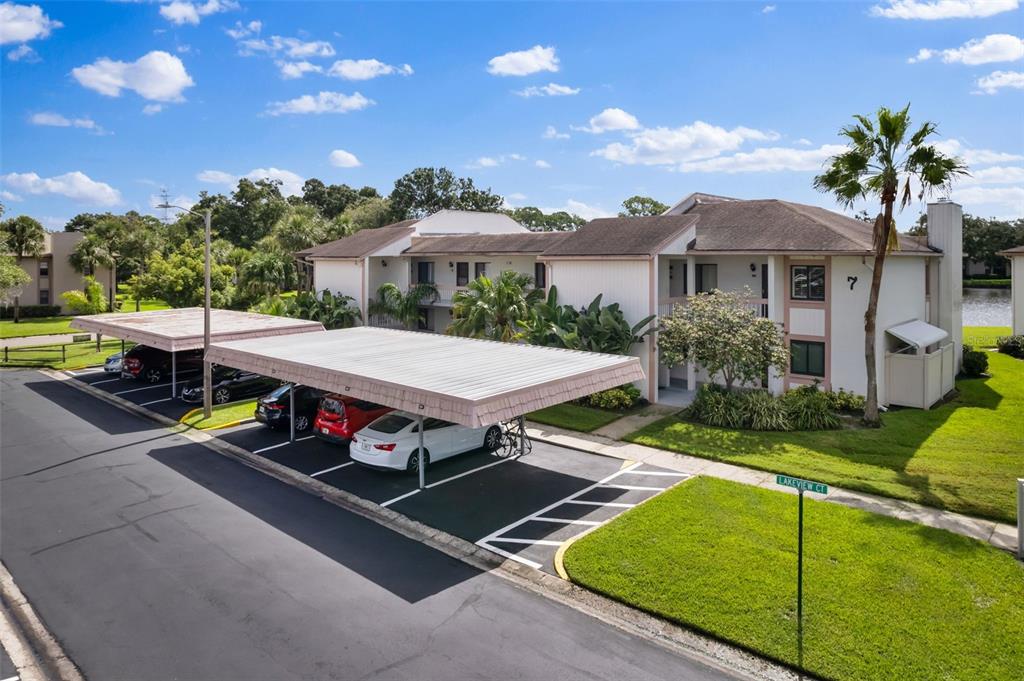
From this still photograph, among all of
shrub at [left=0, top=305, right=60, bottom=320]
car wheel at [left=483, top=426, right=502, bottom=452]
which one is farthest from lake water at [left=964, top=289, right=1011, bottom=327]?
shrub at [left=0, top=305, right=60, bottom=320]

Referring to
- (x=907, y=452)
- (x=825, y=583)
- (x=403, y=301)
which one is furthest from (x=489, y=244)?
(x=825, y=583)

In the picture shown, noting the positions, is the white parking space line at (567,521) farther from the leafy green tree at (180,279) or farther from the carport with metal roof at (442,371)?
the leafy green tree at (180,279)

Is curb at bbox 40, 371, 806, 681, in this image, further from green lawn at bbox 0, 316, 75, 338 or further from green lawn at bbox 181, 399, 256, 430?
green lawn at bbox 0, 316, 75, 338

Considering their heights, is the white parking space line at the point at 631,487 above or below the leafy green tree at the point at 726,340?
below

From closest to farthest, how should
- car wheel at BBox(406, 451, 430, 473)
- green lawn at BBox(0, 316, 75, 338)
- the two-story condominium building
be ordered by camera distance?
car wheel at BBox(406, 451, 430, 473), the two-story condominium building, green lawn at BBox(0, 316, 75, 338)

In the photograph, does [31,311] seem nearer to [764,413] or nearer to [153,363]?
[153,363]

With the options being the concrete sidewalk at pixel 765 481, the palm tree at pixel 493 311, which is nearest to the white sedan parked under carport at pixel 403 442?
the concrete sidewalk at pixel 765 481
